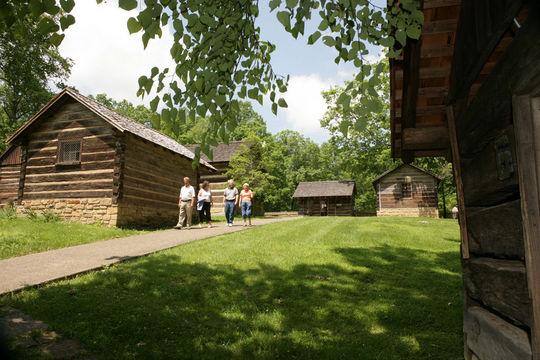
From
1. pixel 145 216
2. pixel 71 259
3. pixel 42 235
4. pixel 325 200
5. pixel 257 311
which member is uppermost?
pixel 325 200

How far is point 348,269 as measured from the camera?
310 inches

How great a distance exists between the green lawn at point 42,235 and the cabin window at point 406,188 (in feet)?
91.7

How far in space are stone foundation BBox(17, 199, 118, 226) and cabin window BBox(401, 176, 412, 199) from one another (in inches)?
1108

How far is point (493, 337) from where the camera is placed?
8.77 ft

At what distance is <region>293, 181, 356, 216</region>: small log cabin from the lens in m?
44.9

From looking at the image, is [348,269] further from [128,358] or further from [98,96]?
[98,96]

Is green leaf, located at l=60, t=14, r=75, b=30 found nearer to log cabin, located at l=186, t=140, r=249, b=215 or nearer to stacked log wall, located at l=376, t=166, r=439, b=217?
log cabin, located at l=186, t=140, r=249, b=215

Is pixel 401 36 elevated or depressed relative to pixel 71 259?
elevated

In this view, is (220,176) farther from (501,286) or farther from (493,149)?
(501,286)

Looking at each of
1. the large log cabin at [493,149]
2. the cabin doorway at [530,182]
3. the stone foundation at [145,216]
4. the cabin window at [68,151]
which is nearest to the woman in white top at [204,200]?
the stone foundation at [145,216]

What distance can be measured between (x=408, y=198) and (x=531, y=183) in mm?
35397

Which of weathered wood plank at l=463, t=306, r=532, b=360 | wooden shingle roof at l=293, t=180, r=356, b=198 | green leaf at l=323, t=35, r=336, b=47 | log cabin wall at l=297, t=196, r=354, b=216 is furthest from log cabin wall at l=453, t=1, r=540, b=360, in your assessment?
log cabin wall at l=297, t=196, r=354, b=216

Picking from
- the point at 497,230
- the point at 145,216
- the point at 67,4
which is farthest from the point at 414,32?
the point at 145,216

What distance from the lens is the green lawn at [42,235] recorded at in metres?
9.61
